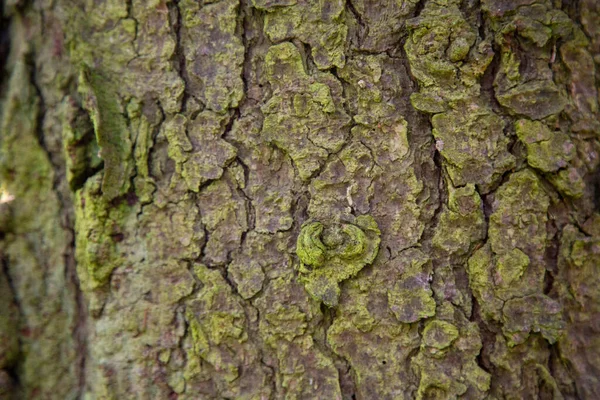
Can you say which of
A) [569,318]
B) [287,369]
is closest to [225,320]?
[287,369]

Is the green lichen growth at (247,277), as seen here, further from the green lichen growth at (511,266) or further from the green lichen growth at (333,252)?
the green lichen growth at (511,266)

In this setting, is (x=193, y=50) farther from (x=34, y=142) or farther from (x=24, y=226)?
(x=24, y=226)

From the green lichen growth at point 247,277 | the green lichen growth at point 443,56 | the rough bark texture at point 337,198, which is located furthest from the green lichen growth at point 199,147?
the green lichen growth at point 443,56

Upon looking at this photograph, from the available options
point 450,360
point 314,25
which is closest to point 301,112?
point 314,25

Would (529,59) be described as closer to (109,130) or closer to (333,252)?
(333,252)

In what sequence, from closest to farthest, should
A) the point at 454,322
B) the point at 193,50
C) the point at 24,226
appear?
the point at 454,322 < the point at 193,50 < the point at 24,226

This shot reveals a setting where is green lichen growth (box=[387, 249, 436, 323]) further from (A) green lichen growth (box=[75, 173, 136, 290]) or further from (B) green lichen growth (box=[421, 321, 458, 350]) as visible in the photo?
(A) green lichen growth (box=[75, 173, 136, 290])

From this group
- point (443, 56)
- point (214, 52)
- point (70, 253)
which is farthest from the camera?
point (70, 253)
